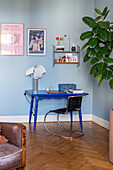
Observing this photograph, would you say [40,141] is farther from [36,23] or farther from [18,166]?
[36,23]

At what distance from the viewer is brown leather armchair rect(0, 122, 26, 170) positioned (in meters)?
2.03

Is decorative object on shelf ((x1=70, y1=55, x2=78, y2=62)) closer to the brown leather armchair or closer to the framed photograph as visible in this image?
the framed photograph

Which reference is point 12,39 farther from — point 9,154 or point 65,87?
point 9,154

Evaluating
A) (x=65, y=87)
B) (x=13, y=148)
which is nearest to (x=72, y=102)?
(x=65, y=87)

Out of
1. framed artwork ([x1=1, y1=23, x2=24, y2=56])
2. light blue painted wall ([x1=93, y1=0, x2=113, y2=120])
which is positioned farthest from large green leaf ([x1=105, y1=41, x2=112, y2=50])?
framed artwork ([x1=1, y1=23, x2=24, y2=56])

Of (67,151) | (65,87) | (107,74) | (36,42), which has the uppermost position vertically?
(36,42)

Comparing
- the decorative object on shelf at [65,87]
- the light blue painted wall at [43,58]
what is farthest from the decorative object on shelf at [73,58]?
the decorative object on shelf at [65,87]

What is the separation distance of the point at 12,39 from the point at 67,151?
306cm

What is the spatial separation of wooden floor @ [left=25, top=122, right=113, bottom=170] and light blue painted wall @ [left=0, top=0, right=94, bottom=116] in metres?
1.06

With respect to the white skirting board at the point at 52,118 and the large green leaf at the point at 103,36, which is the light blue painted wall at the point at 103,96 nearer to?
the white skirting board at the point at 52,118

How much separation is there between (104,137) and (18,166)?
7.62 ft

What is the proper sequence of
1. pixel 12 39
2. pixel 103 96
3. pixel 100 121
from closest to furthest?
pixel 103 96 → pixel 100 121 → pixel 12 39

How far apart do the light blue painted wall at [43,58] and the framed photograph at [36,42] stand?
99 millimetres

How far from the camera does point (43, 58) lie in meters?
5.37
